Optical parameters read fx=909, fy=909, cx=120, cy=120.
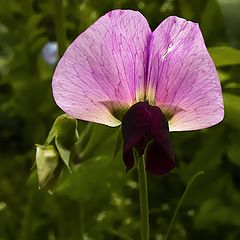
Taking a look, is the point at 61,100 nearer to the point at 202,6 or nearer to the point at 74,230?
the point at 74,230

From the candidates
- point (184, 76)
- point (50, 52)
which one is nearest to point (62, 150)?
point (184, 76)

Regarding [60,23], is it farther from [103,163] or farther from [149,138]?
[149,138]

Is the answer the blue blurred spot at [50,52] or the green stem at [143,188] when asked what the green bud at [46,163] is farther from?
the blue blurred spot at [50,52]

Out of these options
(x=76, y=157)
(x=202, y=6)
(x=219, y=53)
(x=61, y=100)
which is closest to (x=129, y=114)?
(x=61, y=100)

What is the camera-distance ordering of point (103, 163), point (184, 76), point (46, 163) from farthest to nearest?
point (103, 163) < point (46, 163) < point (184, 76)

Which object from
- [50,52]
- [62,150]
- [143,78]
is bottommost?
[50,52]

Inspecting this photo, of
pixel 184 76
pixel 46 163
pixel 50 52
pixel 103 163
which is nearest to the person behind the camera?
pixel 184 76

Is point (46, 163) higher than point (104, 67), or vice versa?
point (104, 67)
